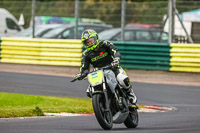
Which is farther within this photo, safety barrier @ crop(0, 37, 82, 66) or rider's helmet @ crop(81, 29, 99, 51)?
safety barrier @ crop(0, 37, 82, 66)

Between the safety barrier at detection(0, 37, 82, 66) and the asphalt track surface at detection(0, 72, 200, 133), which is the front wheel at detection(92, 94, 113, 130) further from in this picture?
the safety barrier at detection(0, 37, 82, 66)

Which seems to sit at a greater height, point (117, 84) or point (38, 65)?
point (117, 84)

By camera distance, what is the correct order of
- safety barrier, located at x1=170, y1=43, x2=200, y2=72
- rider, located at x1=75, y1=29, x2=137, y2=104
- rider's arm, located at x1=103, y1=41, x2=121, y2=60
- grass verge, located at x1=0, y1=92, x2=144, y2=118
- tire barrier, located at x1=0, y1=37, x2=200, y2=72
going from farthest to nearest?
tire barrier, located at x1=0, y1=37, x2=200, y2=72 < safety barrier, located at x1=170, y1=43, x2=200, y2=72 < grass verge, located at x1=0, y1=92, x2=144, y2=118 < rider's arm, located at x1=103, y1=41, x2=121, y2=60 < rider, located at x1=75, y1=29, x2=137, y2=104

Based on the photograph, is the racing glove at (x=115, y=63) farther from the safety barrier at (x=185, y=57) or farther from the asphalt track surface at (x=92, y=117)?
the safety barrier at (x=185, y=57)

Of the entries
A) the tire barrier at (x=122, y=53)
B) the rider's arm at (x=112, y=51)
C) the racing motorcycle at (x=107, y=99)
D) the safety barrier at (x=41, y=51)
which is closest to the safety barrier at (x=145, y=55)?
the tire barrier at (x=122, y=53)

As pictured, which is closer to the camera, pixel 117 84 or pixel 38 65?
pixel 117 84

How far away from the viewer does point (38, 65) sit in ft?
75.6

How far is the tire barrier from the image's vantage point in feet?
66.2

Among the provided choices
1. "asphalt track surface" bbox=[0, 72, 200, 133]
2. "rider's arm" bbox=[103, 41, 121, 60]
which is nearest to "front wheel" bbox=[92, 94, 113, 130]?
"asphalt track surface" bbox=[0, 72, 200, 133]

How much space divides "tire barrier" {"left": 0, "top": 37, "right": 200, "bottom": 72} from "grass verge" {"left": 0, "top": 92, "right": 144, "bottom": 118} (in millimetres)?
6929

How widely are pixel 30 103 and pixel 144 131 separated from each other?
4.51m

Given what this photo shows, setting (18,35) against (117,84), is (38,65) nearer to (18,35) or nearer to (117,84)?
(18,35)

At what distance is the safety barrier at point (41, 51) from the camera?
2218 centimetres

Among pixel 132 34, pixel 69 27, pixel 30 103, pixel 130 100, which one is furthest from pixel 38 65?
pixel 130 100
